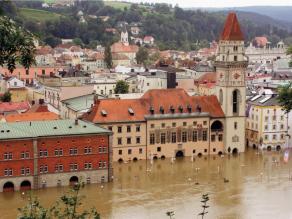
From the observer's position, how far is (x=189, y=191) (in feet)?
152

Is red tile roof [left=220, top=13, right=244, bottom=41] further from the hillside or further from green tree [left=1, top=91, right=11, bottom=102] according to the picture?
the hillside

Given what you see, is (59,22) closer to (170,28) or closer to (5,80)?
(170,28)

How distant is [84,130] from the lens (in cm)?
4778

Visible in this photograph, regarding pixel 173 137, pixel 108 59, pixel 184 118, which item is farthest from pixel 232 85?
pixel 108 59

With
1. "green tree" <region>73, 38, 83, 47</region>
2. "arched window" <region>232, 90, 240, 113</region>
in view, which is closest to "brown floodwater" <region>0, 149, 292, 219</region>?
"arched window" <region>232, 90, 240, 113</region>

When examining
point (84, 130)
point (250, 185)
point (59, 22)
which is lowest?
point (250, 185)

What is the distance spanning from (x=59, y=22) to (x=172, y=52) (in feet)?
93.0

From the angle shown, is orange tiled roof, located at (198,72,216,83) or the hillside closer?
orange tiled roof, located at (198,72,216,83)

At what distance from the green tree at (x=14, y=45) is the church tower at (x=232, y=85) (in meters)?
45.2

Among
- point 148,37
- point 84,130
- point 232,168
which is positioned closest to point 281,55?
point 148,37

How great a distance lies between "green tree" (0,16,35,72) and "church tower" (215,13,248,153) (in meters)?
45.2

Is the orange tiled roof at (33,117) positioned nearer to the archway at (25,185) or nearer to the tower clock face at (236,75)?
the archway at (25,185)

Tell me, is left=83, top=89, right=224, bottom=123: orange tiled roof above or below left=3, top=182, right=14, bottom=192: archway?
above

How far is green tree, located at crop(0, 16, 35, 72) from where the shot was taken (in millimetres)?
14969
